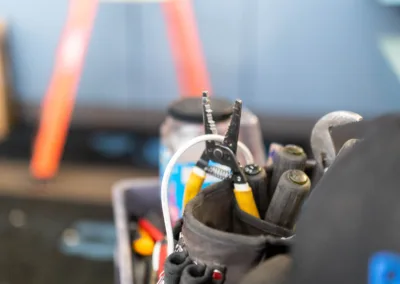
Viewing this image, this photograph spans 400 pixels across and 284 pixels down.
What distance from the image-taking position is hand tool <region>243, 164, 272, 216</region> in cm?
59

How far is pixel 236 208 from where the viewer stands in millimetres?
565

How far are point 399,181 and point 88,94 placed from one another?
1.69 metres

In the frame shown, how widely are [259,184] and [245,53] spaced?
1.33 metres

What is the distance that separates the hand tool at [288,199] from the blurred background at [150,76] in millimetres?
1148

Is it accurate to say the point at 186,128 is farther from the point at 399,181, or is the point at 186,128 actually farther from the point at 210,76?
the point at 210,76

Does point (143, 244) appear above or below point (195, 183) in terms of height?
below

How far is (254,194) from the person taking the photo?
1.94 feet

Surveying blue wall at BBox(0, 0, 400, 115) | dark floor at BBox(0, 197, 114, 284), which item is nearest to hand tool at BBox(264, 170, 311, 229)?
dark floor at BBox(0, 197, 114, 284)

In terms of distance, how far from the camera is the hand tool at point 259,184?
0.59 m

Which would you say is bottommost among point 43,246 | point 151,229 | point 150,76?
point 43,246

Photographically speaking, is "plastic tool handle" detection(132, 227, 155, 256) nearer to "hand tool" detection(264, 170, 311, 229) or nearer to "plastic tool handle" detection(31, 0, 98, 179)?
"hand tool" detection(264, 170, 311, 229)

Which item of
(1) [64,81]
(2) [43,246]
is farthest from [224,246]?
(1) [64,81]

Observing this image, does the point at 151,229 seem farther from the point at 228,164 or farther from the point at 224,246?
the point at 224,246

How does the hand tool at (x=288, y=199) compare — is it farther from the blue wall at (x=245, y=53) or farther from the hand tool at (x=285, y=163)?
the blue wall at (x=245, y=53)
